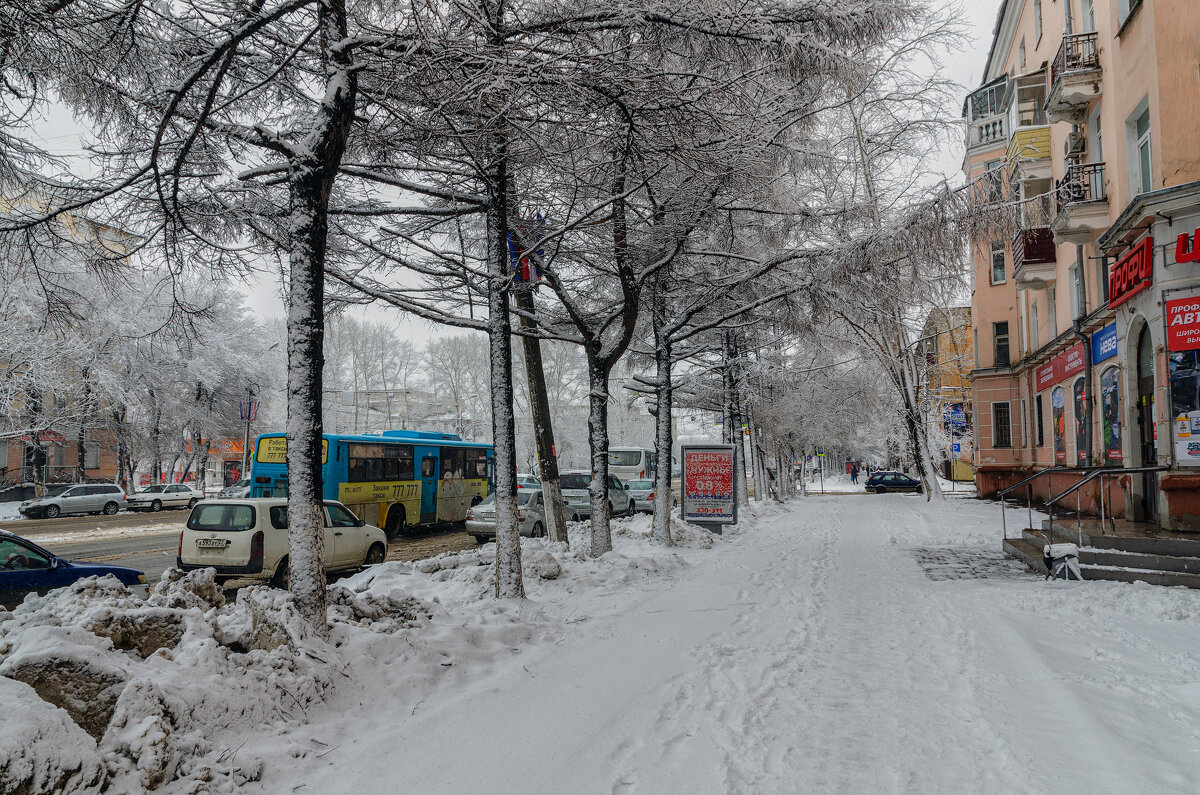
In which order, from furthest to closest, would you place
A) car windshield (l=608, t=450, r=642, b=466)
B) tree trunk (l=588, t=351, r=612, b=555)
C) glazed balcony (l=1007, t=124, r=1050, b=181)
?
car windshield (l=608, t=450, r=642, b=466)
glazed balcony (l=1007, t=124, r=1050, b=181)
tree trunk (l=588, t=351, r=612, b=555)

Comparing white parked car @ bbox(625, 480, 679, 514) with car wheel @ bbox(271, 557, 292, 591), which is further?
white parked car @ bbox(625, 480, 679, 514)

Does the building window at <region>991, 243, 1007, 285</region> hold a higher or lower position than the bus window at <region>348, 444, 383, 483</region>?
higher

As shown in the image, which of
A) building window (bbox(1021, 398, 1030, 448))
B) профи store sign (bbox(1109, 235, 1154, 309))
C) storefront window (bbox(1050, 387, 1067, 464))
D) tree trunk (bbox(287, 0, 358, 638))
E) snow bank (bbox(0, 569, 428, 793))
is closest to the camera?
snow bank (bbox(0, 569, 428, 793))

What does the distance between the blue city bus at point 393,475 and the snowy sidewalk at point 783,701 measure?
1119cm

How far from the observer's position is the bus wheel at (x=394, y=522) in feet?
64.4

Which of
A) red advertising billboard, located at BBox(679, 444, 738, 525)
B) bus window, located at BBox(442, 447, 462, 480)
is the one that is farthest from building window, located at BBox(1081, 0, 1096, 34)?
bus window, located at BBox(442, 447, 462, 480)

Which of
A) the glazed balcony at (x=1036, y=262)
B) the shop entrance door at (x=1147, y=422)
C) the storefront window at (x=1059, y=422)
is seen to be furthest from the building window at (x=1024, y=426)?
the shop entrance door at (x=1147, y=422)

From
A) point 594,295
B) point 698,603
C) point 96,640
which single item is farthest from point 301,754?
point 594,295

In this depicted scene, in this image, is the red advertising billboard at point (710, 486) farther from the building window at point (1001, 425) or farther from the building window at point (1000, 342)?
the building window at point (1000, 342)

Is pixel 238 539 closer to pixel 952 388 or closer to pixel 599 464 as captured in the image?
pixel 599 464

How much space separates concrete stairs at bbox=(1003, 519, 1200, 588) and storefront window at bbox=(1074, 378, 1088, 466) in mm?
8466

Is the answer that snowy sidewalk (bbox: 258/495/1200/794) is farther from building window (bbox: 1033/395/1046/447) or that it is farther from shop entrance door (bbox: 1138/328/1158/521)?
building window (bbox: 1033/395/1046/447)

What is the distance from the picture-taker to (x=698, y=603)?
867 centimetres

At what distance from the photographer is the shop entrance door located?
12676mm
